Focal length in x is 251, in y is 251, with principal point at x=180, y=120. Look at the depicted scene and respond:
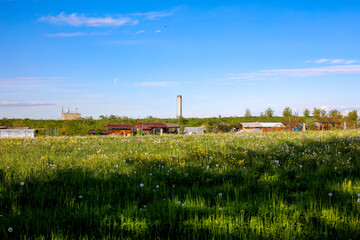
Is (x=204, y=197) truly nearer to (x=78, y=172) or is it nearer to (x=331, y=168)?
(x=78, y=172)

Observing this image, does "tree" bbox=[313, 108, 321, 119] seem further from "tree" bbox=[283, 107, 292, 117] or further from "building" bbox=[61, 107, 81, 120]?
"building" bbox=[61, 107, 81, 120]

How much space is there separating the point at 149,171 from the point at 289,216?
145 inches

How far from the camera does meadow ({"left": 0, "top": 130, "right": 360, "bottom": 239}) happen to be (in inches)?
144

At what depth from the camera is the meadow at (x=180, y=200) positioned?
12.0ft

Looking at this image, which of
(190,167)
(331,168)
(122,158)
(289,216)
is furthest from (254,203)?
(122,158)

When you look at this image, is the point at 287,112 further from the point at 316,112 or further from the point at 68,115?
the point at 68,115

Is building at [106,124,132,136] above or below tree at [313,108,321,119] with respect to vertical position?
below

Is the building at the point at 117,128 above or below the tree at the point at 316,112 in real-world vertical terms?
below

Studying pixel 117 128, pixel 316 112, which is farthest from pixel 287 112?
pixel 117 128

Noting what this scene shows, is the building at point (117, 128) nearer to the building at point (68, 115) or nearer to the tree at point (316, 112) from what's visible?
the building at point (68, 115)

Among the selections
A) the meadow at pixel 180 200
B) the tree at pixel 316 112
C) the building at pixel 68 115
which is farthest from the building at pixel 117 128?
the tree at pixel 316 112

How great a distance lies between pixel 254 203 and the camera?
4449mm

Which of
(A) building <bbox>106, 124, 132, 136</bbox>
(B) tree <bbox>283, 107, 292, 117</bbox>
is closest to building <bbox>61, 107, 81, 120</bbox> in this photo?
(A) building <bbox>106, 124, 132, 136</bbox>

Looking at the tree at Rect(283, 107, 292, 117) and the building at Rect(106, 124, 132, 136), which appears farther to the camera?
the tree at Rect(283, 107, 292, 117)
